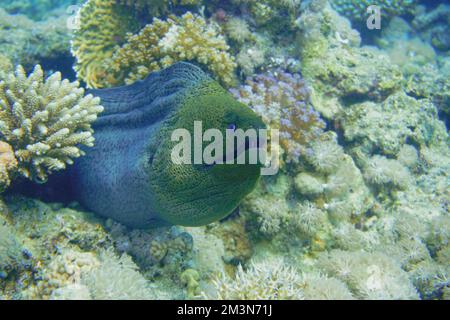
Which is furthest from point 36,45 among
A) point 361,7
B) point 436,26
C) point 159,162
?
point 436,26

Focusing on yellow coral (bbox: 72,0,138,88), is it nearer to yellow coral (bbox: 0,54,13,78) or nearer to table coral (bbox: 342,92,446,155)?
yellow coral (bbox: 0,54,13,78)

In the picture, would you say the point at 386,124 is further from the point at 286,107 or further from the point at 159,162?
the point at 159,162

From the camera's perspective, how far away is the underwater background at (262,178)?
266 centimetres

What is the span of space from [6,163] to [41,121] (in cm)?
46

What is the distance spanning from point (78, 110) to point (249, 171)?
1793 millimetres

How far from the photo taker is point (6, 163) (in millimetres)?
2664

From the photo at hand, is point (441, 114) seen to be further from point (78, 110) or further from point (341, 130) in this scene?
point (78, 110)

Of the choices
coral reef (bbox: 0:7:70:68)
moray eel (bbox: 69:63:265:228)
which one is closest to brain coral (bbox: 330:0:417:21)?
coral reef (bbox: 0:7:70:68)

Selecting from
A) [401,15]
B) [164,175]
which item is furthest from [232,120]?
[401,15]

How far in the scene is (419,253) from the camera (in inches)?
147

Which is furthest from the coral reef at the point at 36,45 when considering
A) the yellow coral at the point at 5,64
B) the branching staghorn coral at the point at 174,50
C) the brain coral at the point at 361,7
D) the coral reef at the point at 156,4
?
the brain coral at the point at 361,7

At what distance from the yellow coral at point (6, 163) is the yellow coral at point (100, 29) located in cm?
196

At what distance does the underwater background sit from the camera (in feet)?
8.73

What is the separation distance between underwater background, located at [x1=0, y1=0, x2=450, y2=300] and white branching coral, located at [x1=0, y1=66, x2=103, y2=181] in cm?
1
